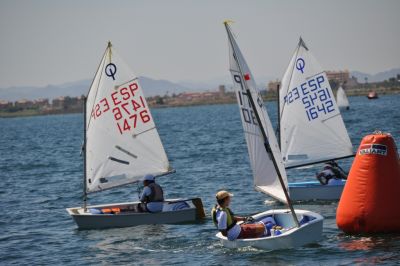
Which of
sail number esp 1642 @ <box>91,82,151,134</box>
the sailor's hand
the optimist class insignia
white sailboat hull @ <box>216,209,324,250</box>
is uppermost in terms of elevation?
sail number esp 1642 @ <box>91,82,151,134</box>

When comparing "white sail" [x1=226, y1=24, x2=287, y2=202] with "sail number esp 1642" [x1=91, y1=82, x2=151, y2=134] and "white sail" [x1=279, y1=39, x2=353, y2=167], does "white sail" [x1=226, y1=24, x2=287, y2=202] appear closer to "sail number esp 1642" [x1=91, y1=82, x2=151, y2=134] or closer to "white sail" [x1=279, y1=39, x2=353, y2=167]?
"sail number esp 1642" [x1=91, y1=82, x2=151, y2=134]

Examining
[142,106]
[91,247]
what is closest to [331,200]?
[142,106]

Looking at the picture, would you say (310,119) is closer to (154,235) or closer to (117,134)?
(117,134)

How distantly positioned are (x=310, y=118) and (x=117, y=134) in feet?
23.3

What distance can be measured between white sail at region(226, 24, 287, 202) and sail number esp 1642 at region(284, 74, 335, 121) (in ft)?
31.1

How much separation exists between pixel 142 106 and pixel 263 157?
25.0ft

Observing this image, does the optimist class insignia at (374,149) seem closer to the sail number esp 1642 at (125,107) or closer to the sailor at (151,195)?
the sailor at (151,195)

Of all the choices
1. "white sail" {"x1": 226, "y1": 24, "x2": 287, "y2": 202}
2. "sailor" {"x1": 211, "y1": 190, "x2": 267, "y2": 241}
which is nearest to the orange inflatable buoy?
"white sail" {"x1": 226, "y1": 24, "x2": 287, "y2": 202}

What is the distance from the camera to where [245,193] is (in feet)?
94.2

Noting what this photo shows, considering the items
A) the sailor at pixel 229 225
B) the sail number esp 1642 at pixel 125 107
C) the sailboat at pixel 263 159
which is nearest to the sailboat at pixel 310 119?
the sail number esp 1642 at pixel 125 107

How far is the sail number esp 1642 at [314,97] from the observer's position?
27.5 metres

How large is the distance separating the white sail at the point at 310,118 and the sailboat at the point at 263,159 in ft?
30.1

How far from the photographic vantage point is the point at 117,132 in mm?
24750

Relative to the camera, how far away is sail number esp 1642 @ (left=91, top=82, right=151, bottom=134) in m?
24.4
